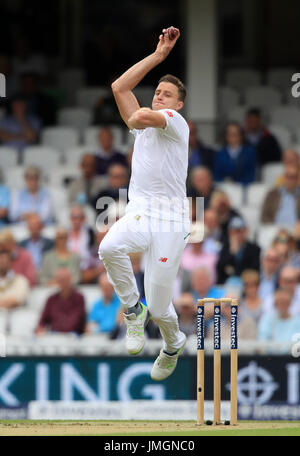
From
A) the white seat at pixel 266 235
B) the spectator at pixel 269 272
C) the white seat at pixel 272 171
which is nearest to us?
the spectator at pixel 269 272

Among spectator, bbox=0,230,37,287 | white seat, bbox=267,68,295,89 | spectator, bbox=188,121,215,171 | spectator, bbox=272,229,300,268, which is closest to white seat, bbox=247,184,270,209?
spectator, bbox=188,121,215,171

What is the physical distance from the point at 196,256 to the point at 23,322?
2.21m

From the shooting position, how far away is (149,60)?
9.56 metres

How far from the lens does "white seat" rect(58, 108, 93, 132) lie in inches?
693

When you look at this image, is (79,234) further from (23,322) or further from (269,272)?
(269,272)

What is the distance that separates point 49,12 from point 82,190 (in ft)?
17.5

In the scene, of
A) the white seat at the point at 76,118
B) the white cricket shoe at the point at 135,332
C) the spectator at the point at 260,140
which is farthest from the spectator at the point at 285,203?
the white cricket shoe at the point at 135,332

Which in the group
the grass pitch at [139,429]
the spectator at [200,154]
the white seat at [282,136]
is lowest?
the grass pitch at [139,429]

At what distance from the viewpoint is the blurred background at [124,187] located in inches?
499

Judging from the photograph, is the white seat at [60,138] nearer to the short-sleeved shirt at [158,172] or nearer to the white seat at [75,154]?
the white seat at [75,154]

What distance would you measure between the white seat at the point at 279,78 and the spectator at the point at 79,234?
16.1ft

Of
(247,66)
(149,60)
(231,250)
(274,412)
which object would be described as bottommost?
(274,412)
